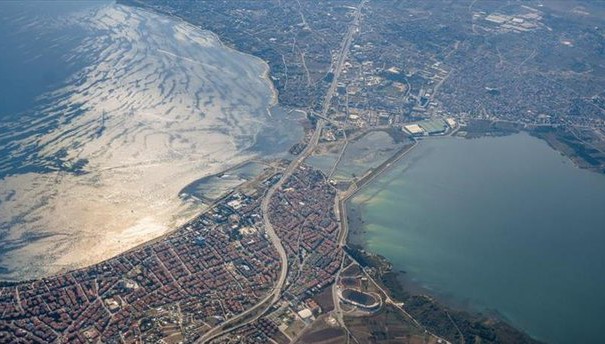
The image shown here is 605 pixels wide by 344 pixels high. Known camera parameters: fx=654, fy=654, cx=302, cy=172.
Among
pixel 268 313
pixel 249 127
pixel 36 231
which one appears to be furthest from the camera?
pixel 249 127

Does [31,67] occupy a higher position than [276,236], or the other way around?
[31,67]

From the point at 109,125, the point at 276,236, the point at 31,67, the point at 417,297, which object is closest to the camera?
the point at 417,297

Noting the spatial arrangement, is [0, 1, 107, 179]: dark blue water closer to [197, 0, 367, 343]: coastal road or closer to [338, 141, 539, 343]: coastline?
[197, 0, 367, 343]: coastal road

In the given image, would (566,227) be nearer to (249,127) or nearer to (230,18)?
(249,127)

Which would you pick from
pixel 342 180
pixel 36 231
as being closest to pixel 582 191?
pixel 342 180

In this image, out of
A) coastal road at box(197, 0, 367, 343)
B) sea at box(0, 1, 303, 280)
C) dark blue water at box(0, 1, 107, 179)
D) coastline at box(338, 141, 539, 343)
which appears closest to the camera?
coastal road at box(197, 0, 367, 343)

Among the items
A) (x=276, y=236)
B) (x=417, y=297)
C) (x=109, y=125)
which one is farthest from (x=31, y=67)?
(x=417, y=297)

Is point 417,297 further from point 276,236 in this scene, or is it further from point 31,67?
point 31,67

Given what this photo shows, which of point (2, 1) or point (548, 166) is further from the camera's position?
point (2, 1)

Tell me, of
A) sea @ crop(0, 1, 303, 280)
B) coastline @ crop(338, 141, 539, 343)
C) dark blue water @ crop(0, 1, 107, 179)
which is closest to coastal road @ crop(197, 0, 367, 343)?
sea @ crop(0, 1, 303, 280)
